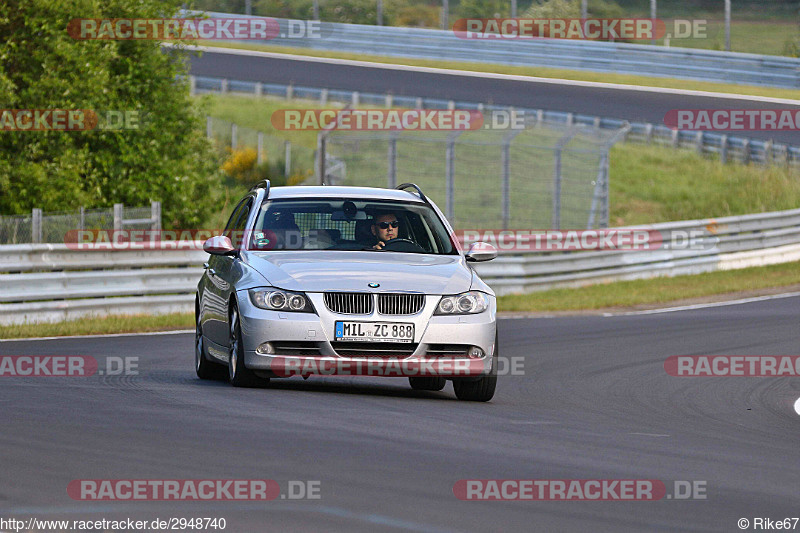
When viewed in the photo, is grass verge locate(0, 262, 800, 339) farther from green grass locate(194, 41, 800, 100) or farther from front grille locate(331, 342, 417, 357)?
green grass locate(194, 41, 800, 100)

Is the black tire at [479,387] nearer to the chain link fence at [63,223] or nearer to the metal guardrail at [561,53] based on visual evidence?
the chain link fence at [63,223]

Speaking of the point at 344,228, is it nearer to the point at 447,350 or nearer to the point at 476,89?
the point at 447,350

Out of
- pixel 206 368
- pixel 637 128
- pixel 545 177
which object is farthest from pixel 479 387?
pixel 637 128

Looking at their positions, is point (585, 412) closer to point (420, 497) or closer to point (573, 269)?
point (420, 497)

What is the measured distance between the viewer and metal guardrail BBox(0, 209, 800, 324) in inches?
704

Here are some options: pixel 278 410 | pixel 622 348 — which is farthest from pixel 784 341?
pixel 278 410

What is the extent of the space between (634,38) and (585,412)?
34615 millimetres

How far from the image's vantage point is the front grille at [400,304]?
10.1 meters

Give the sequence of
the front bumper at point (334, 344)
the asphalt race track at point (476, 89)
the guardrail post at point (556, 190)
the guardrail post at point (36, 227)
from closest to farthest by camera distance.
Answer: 1. the front bumper at point (334, 344)
2. the guardrail post at point (36, 227)
3. the guardrail post at point (556, 190)
4. the asphalt race track at point (476, 89)

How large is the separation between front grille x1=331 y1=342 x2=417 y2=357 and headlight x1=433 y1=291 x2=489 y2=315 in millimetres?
377

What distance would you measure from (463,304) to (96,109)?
57.2ft

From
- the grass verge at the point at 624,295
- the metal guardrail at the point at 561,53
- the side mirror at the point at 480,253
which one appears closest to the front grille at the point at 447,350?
the side mirror at the point at 480,253

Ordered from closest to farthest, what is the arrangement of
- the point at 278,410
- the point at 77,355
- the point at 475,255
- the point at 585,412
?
the point at 278,410 → the point at 585,412 → the point at 475,255 → the point at 77,355

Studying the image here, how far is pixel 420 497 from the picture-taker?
20.8 feet
